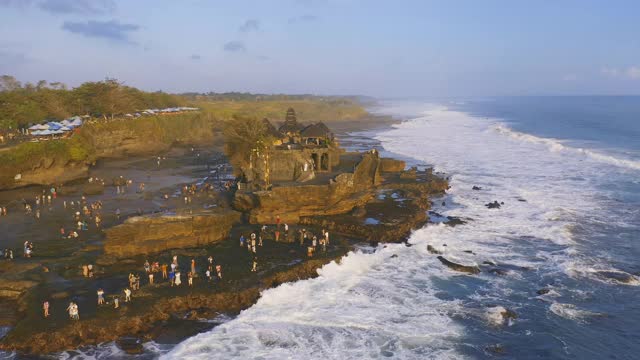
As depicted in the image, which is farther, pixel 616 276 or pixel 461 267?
pixel 461 267

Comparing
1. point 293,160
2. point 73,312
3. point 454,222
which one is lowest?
point 454,222

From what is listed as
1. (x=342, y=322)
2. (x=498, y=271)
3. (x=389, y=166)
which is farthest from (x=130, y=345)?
(x=389, y=166)

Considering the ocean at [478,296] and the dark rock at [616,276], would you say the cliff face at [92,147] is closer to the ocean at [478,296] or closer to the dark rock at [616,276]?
the ocean at [478,296]

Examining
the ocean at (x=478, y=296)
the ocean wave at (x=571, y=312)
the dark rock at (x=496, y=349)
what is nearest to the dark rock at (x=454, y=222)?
the ocean at (x=478, y=296)

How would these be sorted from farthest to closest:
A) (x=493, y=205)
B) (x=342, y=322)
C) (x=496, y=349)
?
(x=493, y=205), (x=342, y=322), (x=496, y=349)

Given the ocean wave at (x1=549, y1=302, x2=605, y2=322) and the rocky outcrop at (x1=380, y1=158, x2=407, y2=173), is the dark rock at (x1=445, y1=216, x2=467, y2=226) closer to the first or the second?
the ocean wave at (x1=549, y1=302, x2=605, y2=322)

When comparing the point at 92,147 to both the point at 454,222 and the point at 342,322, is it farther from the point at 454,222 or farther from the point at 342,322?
the point at 342,322
